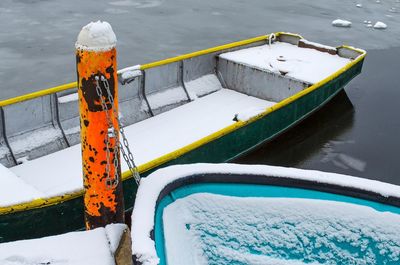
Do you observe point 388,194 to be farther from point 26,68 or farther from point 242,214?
point 26,68

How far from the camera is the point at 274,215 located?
4.16 metres

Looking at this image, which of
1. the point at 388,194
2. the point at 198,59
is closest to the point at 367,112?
the point at 198,59

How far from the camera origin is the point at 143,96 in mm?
9336

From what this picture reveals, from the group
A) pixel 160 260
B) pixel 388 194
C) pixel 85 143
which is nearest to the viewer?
pixel 160 260

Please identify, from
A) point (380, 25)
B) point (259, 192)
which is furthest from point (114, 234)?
point (380, 25)

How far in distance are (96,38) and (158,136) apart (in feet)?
15.4

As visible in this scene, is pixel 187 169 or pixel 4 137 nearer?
pixel 187 169

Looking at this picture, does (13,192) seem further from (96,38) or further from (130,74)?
(130,74)

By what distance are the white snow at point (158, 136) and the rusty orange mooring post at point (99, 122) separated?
897 mm

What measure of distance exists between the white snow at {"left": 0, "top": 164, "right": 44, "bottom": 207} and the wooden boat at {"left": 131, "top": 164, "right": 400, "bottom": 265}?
2034 mm

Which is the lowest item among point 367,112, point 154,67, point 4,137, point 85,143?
point 367,112

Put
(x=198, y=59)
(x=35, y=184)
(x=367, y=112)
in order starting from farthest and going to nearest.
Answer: (x=367, y=112), (x=198, y=59), (x=35, y=184)

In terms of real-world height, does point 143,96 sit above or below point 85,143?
below

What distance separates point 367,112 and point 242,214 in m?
8.56
